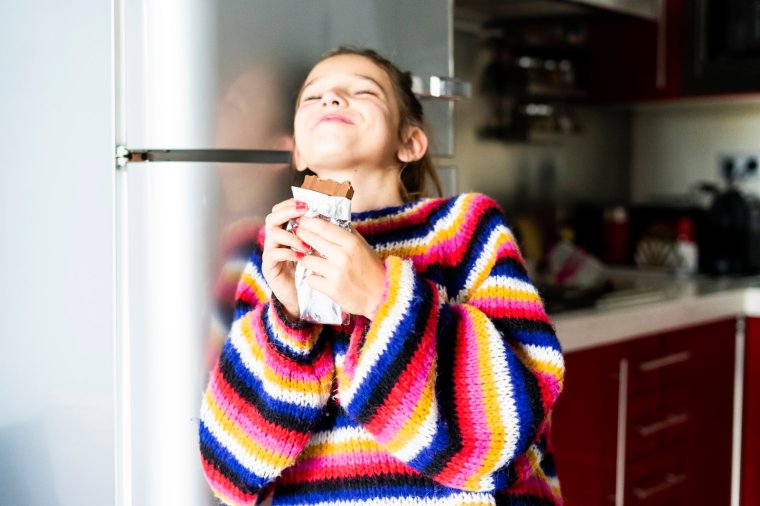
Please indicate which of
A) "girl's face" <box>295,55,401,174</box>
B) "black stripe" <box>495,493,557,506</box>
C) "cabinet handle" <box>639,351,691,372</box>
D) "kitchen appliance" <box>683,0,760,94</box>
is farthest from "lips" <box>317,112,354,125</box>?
"kitchen appliance" <box>683,0,760,94</box>

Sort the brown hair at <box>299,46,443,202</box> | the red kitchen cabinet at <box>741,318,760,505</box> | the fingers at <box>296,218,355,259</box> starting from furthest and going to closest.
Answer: the red kitchen cabinet at <box>741,318,760,505</box>, the brown hair at <box>299,46,443,202</box>, the fingers at <box>296,218,355,259</box>

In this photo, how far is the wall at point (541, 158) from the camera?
247cm

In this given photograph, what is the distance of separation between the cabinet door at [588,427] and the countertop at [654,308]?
0.14 ft

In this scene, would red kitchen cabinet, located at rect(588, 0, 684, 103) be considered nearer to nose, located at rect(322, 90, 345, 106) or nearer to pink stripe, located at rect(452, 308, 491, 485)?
nose, located at rect(322, 90, 345, 106)

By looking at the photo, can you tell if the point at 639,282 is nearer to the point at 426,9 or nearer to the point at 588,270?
the point at 588,270

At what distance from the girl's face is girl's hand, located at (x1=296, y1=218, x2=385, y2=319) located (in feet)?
0.49

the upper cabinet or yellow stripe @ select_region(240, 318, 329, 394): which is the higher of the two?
the upper cabinet

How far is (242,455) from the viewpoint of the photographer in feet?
3.07

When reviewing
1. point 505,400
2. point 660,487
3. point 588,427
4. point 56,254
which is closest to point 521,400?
point 505,400

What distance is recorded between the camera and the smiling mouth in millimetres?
986

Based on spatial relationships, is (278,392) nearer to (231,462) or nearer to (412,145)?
(231,462)

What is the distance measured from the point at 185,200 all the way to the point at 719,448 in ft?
5.75

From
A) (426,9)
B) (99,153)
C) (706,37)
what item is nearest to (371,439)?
(99,153)

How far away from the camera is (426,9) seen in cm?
128
